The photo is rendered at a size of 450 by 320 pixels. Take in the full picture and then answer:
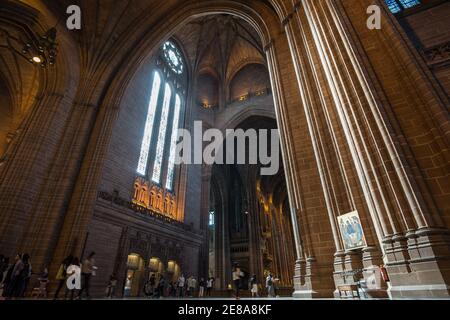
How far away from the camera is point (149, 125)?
1398 cm

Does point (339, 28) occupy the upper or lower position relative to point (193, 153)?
lower

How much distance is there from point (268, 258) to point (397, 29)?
76.2 ft

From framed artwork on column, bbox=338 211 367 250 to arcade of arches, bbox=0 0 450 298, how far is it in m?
0.03

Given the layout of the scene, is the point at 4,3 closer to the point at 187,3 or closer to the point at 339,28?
the point at 187,3

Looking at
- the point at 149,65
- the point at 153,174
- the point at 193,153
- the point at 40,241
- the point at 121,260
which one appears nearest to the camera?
the point at 40,241

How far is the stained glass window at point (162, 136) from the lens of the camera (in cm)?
1393

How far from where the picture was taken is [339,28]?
511cm

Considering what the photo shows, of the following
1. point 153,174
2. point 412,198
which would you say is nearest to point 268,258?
point 153,174

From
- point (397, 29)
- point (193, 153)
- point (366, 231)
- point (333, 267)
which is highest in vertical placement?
point (193, 153)

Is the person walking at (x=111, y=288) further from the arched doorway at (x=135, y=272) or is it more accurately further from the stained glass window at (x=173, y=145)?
the stained glass window at (x=173, y=145)

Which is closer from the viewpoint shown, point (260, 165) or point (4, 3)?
point (4, 3)

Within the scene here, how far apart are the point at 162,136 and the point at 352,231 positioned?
12.6 m

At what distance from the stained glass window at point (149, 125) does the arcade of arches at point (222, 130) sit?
0.09 metres

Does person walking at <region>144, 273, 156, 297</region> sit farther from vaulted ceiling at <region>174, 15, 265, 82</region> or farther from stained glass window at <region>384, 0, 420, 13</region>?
vaulted ceiling at <region>174, 15, 265, 82</region>
